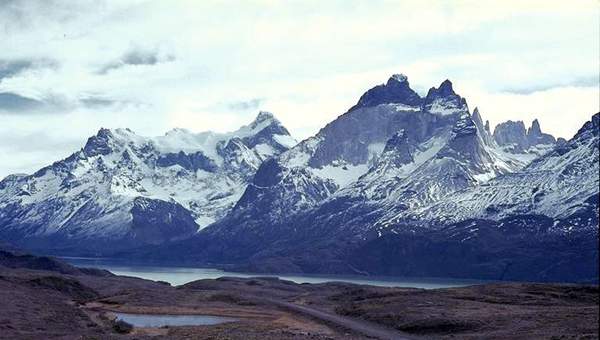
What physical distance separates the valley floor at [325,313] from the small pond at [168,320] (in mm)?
2679

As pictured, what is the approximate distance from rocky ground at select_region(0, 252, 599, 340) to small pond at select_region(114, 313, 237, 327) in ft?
9.14

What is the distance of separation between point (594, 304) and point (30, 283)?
91.9 metres

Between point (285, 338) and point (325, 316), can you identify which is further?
point (325, 316)

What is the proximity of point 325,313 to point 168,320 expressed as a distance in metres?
22.4

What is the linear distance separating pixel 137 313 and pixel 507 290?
56.5 metres

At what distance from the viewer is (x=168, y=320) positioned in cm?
11700

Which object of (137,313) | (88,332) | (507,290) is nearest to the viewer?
(88,332)

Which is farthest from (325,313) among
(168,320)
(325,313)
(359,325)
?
(168,320)

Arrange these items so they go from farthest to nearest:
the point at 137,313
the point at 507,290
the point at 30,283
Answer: the point at 30,283
the point at 507,290
the point at 137,313

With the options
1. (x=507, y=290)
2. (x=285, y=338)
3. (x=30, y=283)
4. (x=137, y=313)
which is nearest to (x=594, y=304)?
(x=507, y=290)

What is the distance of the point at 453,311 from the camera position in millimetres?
113438

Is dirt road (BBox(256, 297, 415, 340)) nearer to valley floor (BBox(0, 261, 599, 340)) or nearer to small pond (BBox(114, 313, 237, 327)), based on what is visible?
valley floor (BBox(0, 261, 599, 340))

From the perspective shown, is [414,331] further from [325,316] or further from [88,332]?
[88,332]

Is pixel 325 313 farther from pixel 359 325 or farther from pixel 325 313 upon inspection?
pixel 359 325
